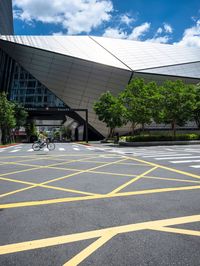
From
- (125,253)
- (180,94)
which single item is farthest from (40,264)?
(180,94)

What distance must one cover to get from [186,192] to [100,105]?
39.5m

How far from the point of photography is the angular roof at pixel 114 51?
5528cm

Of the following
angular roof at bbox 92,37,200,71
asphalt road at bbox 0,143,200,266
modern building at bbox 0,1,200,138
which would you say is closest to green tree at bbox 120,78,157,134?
modern building at bbox 0,1,200,138

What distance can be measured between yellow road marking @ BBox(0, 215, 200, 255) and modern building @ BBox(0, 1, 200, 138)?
49212 mm

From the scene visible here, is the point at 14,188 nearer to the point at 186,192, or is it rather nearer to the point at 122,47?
the point at 186,192

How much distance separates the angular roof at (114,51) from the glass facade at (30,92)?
24.0 ft

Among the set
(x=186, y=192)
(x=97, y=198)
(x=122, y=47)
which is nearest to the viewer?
(x=97, y=198)

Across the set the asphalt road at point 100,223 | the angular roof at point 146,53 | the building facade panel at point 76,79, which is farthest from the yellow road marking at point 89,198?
the angular roof at point 146,53

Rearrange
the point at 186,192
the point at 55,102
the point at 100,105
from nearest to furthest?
the point at 186,192, the point at 100,105, the point at 55,102

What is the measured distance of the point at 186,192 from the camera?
672 centimetres

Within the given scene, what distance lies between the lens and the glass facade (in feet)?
188

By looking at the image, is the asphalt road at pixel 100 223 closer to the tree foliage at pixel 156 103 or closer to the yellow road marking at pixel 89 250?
the yellow road marking at pixel 89 250

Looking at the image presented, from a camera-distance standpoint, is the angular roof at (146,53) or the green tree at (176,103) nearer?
the green tree at (176,103)

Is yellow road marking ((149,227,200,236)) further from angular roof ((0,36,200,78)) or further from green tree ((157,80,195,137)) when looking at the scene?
angular roof ((0,36,200,78))
